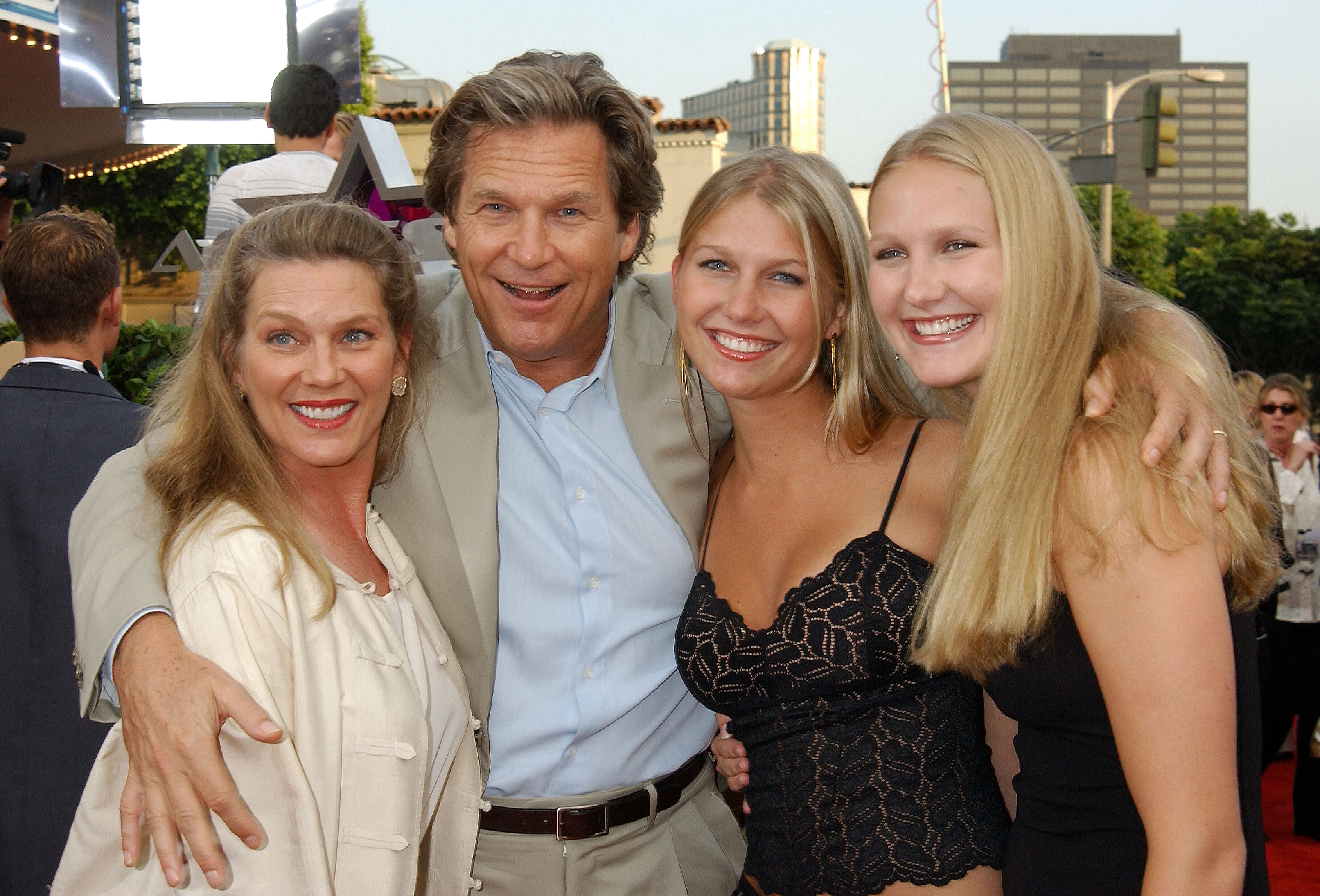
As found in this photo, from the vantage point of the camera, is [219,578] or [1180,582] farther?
[219,578]

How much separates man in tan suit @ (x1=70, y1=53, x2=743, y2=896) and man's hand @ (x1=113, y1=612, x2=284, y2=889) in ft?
1.75

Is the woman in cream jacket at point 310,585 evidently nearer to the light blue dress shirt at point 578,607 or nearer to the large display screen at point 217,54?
the light blue dress shirt at point 578,607

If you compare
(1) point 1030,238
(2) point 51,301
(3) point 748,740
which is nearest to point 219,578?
(3) point 748,740

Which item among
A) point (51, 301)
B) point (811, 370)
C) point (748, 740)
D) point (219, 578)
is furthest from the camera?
point (51, 301)

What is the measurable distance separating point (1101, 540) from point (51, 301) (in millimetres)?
2912

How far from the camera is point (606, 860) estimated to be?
229 centimetres

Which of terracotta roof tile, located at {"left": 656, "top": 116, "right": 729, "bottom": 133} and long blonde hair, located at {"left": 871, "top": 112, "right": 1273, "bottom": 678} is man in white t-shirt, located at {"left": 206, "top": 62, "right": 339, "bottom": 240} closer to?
long blonde hair, located at {"left": 871, "top": 112, "right": 1273, "bottom": 678}

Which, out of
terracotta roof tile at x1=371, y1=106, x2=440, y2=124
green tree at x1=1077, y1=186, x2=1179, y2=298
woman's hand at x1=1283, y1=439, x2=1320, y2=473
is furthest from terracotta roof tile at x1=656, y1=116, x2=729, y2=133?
green tree at x1=1077, y1=186, x2=1179, y2=298

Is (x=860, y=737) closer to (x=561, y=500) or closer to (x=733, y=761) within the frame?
(x=733, y=761)

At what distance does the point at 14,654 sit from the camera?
2.95 m

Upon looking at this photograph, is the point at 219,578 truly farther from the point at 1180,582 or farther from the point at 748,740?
the point at 1180,582

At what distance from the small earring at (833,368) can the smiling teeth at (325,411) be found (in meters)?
1.02

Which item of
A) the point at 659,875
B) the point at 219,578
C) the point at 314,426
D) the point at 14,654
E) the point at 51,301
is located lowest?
the point at 659,875

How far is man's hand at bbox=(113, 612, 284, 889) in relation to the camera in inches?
62.6
